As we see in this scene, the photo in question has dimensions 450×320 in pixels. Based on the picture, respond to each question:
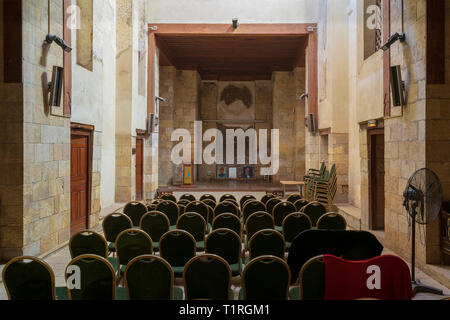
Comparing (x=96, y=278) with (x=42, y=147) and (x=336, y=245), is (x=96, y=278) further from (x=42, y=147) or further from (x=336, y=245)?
(x=42, y=147)

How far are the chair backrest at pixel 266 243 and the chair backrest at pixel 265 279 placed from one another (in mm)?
1093

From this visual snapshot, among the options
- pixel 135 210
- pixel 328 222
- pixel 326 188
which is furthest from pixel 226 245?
pixel 326 188

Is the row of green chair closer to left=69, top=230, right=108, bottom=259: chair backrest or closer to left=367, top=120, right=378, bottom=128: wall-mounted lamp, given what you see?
left=69, top=230, right=108, bottom=259: chair backrest

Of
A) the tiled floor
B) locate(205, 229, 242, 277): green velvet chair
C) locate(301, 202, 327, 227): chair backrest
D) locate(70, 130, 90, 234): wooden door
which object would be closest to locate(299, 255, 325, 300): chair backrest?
locate(205, 229, 242, 277): green velvet chair

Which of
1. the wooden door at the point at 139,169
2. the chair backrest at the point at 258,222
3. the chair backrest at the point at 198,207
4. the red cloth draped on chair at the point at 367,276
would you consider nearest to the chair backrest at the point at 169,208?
the chair backrest at the point at 198,207

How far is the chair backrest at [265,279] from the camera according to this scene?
318 centimetres

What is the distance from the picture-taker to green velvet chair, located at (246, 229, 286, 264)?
4.30 meters

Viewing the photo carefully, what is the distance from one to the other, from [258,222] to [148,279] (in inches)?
102

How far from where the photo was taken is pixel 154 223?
5535 mm

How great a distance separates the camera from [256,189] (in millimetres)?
15672

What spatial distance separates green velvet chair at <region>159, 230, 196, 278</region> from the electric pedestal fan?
2.65 metres

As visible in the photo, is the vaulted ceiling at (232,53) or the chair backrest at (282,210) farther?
the vaulted ceiling at (232,53)

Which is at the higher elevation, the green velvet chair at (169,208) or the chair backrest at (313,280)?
the green velvet chair at (169,208)

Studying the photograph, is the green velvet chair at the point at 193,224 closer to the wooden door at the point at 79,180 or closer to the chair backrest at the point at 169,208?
the chair backrest at the point at 169,208
